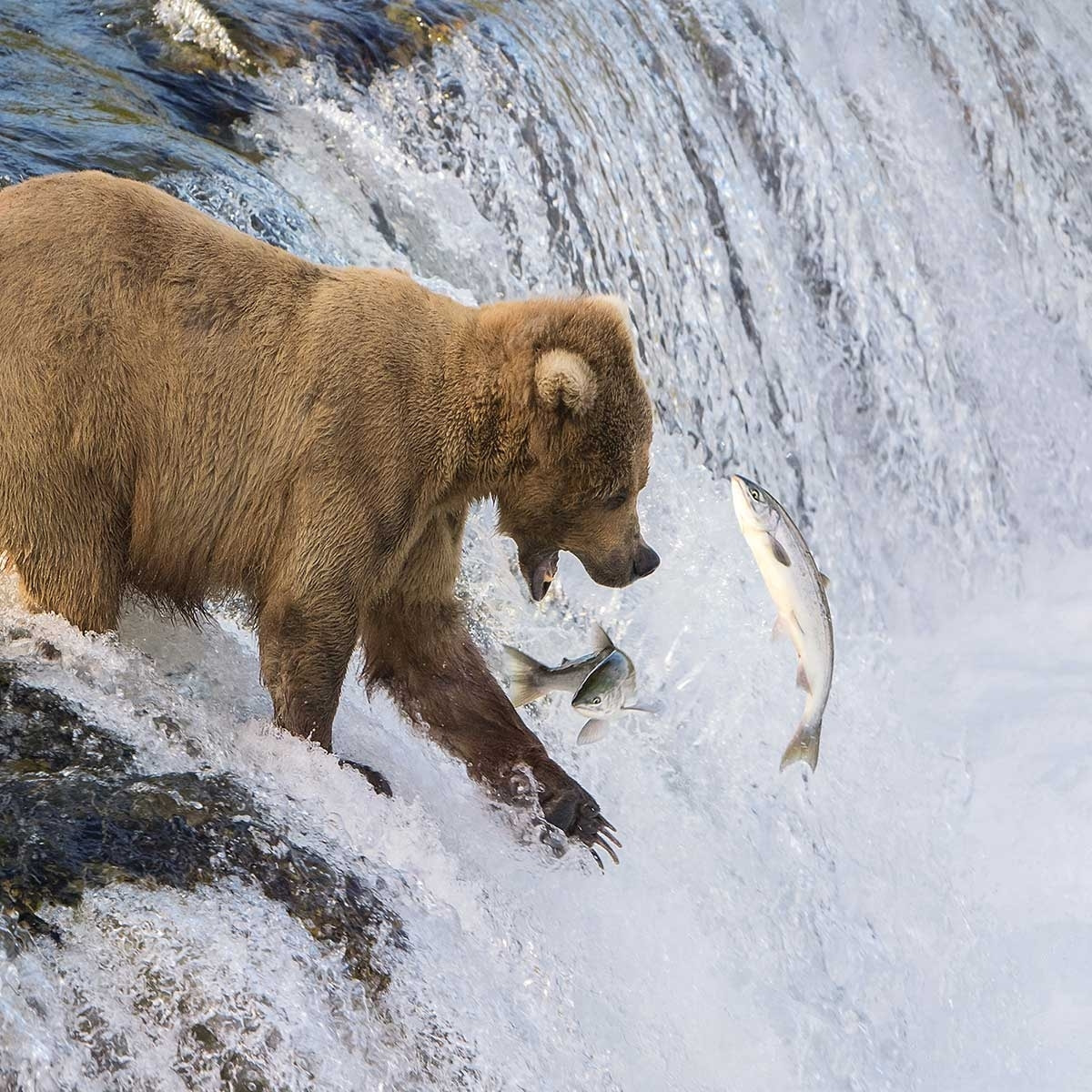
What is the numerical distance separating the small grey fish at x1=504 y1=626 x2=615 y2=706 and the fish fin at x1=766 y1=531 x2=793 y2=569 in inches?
20.5

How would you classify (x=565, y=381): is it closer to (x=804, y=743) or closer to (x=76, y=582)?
(x=76, y=582)

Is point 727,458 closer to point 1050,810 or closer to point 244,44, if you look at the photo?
point 1050,810

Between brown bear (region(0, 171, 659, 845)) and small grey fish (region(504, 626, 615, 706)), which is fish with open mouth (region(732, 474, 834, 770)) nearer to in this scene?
brown bear (region(0, 171, 659, 845))

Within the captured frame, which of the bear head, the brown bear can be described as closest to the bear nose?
the bear head

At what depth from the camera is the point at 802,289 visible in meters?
8.44

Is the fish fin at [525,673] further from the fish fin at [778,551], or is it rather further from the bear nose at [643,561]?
the fish fin at [778,551]

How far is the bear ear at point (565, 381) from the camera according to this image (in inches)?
149

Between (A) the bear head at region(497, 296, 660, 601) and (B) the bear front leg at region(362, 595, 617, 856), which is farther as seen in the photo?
(B) the bear front leg at region(362, 595, 617, 856)

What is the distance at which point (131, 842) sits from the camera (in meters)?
3.06

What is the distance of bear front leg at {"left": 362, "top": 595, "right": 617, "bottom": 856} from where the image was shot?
4.37 m

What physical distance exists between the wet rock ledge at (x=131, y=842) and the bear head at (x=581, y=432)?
1.15 m

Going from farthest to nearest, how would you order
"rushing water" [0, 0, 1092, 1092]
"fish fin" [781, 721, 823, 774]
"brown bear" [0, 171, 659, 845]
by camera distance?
"fish fin" [781, 721, 823, 774] → "brown bear" [0, 171, 659, 845] → "rushing water" [0, 0, 1092, 1092]

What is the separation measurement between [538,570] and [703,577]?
2470 millimetres

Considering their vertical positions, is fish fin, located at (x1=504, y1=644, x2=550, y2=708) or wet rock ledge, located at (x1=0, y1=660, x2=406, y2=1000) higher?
wet rock ledge, located at (x1=0, y1=660, x2=406, y2=1000)
